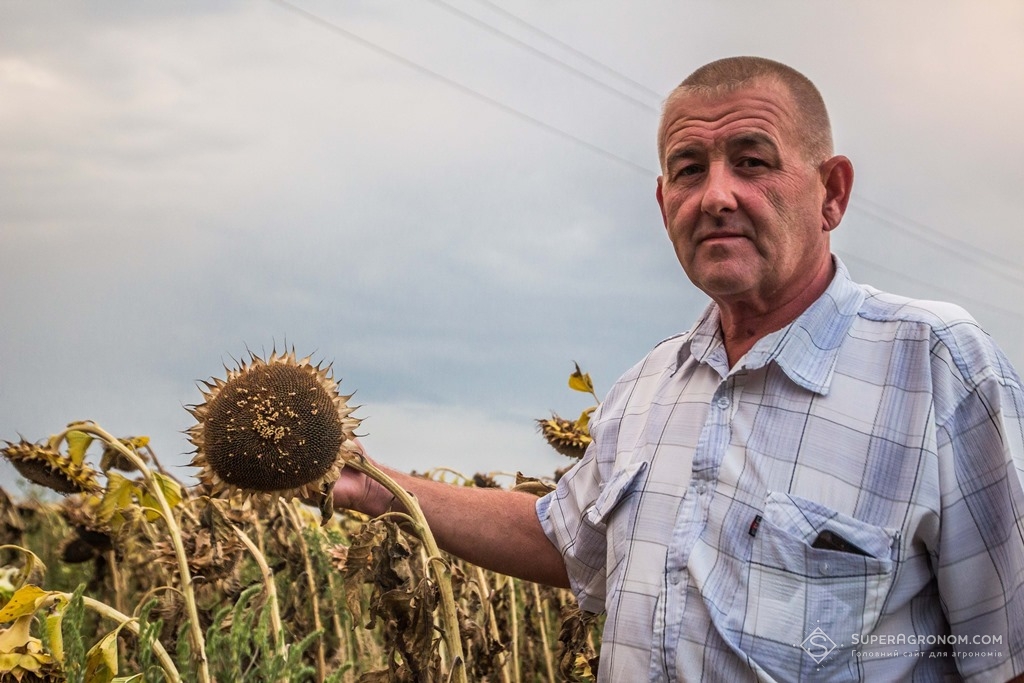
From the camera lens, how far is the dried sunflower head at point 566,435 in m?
4.21

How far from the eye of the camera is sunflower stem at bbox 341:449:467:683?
281cm

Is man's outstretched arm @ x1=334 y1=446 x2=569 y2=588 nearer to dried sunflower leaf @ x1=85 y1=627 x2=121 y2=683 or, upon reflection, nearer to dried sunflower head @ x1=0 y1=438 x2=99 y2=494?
dried sunflower leaf @ x1=85 y1=627 x2=121 y2=683

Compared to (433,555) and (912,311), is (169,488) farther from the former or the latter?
(912,311)

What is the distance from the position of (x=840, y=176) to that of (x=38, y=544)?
5.68 m

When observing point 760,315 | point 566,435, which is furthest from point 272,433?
point 566,435

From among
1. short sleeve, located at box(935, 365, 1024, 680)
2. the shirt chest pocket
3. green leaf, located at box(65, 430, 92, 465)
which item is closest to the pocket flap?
the shirt chest pocket

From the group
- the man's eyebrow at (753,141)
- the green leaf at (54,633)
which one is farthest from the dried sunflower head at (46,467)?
the man's eyebrow at (753,141)

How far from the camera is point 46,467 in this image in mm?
3842

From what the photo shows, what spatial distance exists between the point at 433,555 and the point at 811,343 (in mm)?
1048

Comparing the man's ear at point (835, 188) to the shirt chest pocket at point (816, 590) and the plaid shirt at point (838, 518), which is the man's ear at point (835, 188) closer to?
the plaid shirt at point (838, 518)

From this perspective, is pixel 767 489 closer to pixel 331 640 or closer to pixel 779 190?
pixel 779 190

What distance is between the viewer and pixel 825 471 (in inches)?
99.8

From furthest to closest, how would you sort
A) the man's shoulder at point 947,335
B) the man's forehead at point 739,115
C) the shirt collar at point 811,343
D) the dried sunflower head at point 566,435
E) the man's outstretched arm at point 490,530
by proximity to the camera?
the dried sunflower head at point 566,435
the man's outstretched arm at point 490,530
the man's forehead at point 739,115
the shirt collar at point 811,343
the man's shoulder at point 947,335

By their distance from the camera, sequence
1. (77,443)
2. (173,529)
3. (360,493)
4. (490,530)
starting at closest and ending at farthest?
(360,493) → (490,530) → (173,529) → (77,443)
